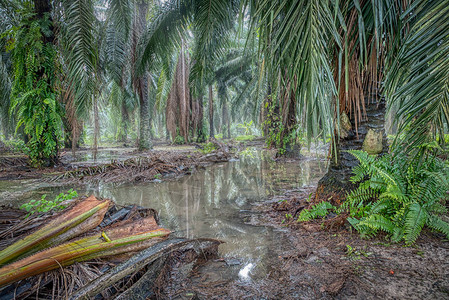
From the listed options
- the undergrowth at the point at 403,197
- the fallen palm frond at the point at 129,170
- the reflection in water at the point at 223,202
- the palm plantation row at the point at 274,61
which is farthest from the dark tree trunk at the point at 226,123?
the undergrowth at the point at 403,197

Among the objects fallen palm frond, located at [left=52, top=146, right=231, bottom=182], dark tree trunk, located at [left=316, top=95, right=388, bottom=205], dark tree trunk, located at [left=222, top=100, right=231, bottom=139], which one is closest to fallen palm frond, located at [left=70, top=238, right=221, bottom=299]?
dark tree trunk, located at [left=316, top=95, right=388, bottom=205]

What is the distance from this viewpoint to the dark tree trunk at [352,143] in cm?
244

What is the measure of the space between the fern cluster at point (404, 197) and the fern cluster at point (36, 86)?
6.52m

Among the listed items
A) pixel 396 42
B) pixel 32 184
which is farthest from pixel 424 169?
pixel 32 184

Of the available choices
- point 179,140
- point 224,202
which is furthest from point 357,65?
point 179,140

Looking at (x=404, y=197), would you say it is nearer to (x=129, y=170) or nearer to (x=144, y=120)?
(x=129, y=170)

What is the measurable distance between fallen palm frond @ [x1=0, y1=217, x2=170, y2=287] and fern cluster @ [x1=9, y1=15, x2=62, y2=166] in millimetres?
5230

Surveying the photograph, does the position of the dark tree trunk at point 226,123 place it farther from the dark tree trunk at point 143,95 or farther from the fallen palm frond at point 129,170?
the fallen palm frond at point 129,170

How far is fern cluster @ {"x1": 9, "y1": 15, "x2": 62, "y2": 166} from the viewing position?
5.18 m

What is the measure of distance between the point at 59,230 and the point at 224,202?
233 centimetres

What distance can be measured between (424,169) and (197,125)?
559 inches

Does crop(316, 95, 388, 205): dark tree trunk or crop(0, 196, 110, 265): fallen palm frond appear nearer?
crop(0, 196, 110, 265): fallen palm frond

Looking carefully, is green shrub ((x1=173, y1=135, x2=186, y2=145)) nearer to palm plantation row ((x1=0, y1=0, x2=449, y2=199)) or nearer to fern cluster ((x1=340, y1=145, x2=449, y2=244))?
palm plantation row ((x1=0, y1=0, x2=449, y2=199))

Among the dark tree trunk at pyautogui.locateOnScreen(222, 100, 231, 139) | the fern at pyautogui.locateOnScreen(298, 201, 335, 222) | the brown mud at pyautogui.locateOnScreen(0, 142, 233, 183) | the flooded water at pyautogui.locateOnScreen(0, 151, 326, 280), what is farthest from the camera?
the dark tree trunk at pyautogui.locateOnScreen(222, 100, 231, 139)
